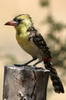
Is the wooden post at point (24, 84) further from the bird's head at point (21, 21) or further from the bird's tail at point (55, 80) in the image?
the bird's head at point (21, 21)

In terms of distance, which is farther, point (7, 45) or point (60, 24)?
point (7, 45)

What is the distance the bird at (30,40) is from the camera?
7.33 metres

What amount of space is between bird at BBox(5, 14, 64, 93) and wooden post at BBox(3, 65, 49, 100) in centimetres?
101

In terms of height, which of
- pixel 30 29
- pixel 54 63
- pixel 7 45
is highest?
pixel 30 29

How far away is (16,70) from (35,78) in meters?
0.20

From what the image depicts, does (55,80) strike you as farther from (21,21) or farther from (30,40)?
(21,21)

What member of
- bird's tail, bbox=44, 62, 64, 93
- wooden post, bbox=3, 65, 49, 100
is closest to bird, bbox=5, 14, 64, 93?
bird's tail, bbox=44, 62, 64, 93

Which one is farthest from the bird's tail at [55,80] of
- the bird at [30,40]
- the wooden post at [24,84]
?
the wooden post at [24,84]

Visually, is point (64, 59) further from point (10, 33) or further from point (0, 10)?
point (0, 10)

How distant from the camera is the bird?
7332mm

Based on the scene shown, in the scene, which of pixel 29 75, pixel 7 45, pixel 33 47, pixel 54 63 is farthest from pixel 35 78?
pixel 7 45

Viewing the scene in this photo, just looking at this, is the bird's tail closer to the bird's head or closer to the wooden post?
the bird's head

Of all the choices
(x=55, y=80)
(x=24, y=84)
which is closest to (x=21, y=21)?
(x=55, y=80)

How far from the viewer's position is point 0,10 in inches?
732
